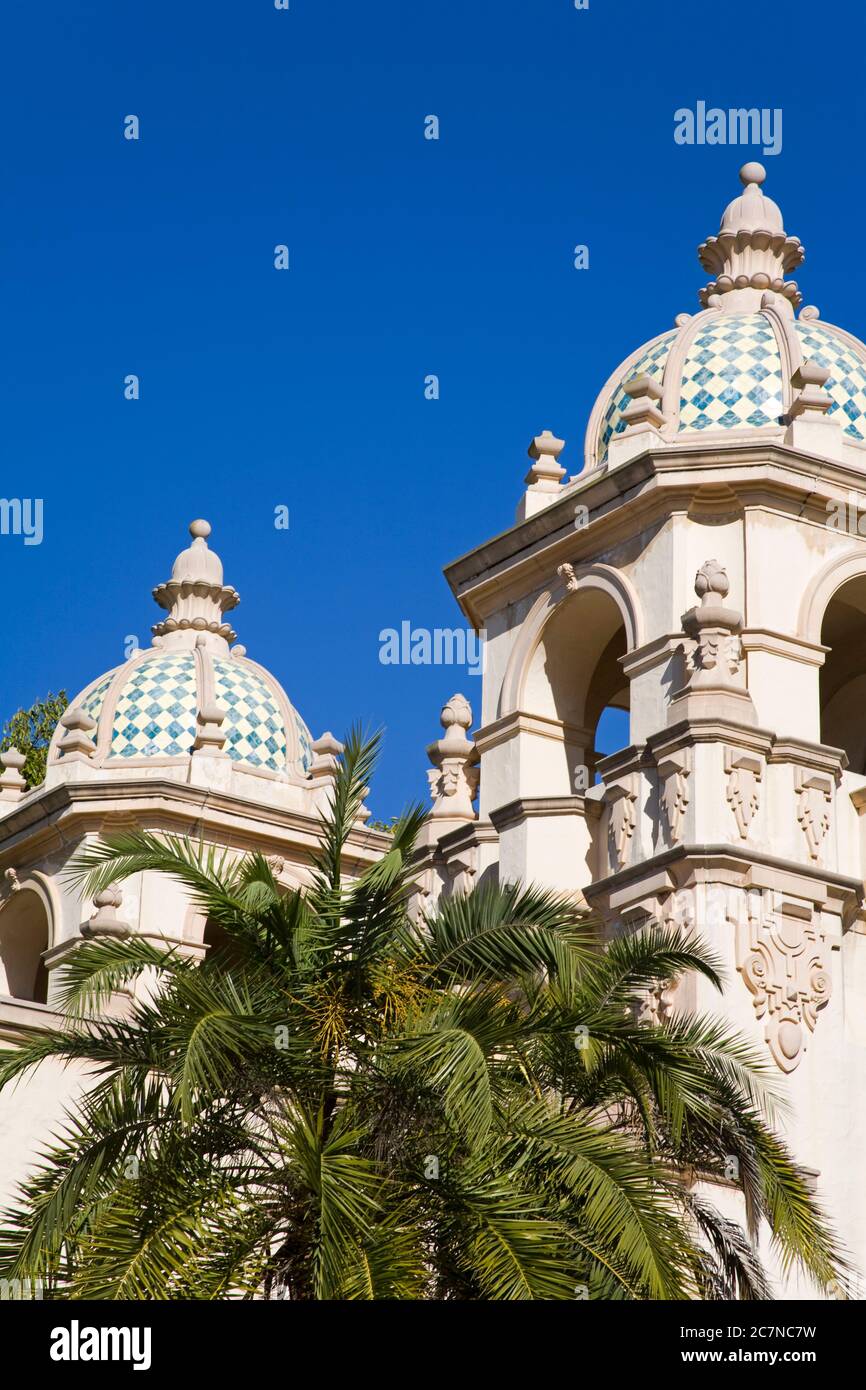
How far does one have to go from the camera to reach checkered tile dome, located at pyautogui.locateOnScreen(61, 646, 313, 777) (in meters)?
31.9

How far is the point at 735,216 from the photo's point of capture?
2780 cm

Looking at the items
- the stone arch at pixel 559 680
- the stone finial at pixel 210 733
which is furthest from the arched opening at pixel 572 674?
the stone finial at pixel 210 733

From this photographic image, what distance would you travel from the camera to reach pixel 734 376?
25.9 metres

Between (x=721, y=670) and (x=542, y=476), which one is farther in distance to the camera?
(x=542, y=476)

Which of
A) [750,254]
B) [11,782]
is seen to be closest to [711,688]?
[750,254]

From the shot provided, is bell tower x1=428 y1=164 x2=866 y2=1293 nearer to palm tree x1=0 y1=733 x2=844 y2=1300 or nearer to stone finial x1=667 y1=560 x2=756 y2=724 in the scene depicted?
stone finial x1=667 y1=560 x2=756 y2=724

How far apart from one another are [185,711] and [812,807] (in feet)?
34.3

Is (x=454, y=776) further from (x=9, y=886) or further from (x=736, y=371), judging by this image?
(x=9, y=886)

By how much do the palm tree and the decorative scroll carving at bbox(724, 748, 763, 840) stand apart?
4.70 meters

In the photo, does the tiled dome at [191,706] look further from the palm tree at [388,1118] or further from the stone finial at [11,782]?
the palm tree at [388,1118]

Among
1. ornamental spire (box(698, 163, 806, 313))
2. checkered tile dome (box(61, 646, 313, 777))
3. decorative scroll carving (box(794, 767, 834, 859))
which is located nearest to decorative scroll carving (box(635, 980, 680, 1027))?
decorative scroll carving (box(794, 767, 834, 859))
